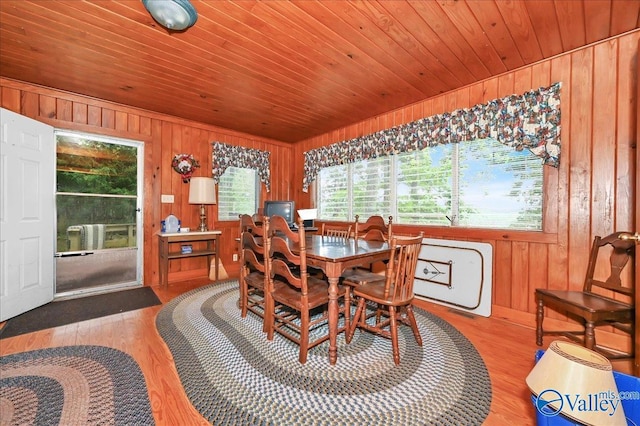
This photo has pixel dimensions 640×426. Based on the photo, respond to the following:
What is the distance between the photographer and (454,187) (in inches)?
114

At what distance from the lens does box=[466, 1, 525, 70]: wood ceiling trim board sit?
1703mm

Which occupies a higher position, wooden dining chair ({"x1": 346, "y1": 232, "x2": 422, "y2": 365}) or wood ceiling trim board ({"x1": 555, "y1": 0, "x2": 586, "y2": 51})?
wood ceiling trim board ({"x1": 555, "y1": 0, "x2": 586, "y2": 51})

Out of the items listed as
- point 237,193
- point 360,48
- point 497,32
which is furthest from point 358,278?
point 237,193

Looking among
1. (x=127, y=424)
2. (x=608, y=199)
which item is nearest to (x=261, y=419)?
(x=127, y=424)

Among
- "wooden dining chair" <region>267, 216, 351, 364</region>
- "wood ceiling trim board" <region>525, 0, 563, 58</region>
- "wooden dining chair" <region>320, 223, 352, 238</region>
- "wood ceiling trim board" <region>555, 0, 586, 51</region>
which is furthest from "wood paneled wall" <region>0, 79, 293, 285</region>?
"wood ceiling trim board" <region>555, 0, 586, 51</region>

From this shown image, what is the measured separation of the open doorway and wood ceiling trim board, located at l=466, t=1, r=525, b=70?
3.96 m

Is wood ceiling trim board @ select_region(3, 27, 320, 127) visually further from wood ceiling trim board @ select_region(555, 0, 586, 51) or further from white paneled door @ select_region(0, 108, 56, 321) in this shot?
wood ceiling trim board @ select_region(555, 0, 586, 51)

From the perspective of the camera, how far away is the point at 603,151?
2.03 m

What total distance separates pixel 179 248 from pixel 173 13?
2.96m

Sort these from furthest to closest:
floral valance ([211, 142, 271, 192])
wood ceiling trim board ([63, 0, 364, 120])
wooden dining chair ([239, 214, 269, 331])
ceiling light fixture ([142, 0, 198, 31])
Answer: floral valance ([211, 142, 271, 192])
wood ceiling trim board ([63, 0, 364, 120])
wooden dining chair ([239, 214, 269, 331])
ceiling light fixture ([142, 0, 198, 31])

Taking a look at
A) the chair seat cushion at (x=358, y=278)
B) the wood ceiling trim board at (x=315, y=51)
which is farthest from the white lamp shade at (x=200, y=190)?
the chair seat cushion at (x=358, y=278)

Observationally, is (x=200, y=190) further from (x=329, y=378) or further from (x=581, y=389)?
(x=581, y=389)

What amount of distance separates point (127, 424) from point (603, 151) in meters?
3.54

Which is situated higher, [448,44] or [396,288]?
[448,44]
